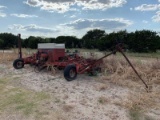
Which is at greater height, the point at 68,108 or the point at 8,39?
the point at 8,39

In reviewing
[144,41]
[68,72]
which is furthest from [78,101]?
[144,41]

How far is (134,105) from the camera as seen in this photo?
14.2ft

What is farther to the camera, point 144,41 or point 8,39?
point 8,39

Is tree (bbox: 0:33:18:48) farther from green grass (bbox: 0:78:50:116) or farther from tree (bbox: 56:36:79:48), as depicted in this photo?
green grass (bbox: 0:78:50:116)

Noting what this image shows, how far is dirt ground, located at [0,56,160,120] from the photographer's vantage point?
153 inches

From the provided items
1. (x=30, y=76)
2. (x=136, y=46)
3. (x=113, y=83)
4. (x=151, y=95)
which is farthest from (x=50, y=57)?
(x=136, y=46)

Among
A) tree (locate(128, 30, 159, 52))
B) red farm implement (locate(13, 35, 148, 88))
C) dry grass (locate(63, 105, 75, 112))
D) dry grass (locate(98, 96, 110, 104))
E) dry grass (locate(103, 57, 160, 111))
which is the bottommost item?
dry grass (locate(63, 105, 75, 112))

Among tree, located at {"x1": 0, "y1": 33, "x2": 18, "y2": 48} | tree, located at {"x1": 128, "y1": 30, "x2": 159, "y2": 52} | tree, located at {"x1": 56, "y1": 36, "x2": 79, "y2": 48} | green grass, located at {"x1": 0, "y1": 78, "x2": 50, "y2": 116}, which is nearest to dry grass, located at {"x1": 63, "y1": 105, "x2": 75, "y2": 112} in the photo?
green grass, located at {"x1": 0, "y1": 78, "x2": 50, "y2": 116}

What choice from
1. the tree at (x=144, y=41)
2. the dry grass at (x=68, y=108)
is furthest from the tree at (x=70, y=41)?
the dry grass at (x=68, y=108)

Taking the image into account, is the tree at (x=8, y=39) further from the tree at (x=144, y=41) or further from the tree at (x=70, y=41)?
the tree at (x=144, y=41)

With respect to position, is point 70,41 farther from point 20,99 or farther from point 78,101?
point 78,101

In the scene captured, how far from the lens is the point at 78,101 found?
4637 mm

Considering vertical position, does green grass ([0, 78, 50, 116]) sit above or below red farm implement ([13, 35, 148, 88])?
below

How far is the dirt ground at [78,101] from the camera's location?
12.8ft
